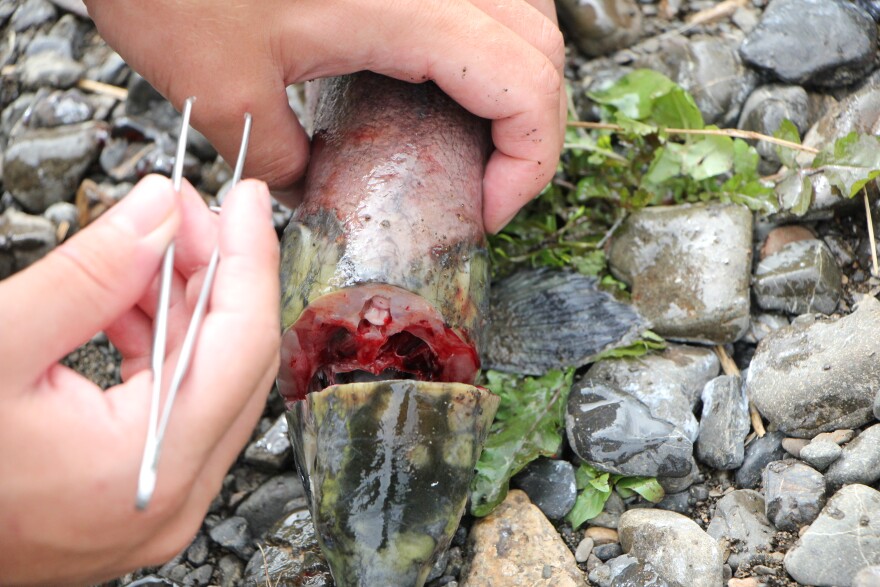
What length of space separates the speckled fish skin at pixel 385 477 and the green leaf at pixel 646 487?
0.88 metres

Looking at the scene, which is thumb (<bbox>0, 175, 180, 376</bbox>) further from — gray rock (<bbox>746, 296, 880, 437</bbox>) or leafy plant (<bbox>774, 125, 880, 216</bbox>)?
leafy plant (<bbox>774, 125, 880, 216</bbox>)

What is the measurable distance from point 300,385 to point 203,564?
938 mm

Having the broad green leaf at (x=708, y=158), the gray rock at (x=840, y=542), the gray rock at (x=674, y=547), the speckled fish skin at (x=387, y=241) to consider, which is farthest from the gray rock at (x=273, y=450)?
the broad green leaf at (x=708, y=158)

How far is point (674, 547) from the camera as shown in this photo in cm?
302

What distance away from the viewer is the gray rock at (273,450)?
373 cm

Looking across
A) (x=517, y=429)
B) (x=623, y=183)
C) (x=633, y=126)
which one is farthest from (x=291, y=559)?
(x=633, y=126)

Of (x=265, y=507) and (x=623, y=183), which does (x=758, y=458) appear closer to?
(x=623, y=183)

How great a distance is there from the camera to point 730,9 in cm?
513

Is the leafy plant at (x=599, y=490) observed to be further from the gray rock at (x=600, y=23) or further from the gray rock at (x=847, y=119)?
the gray rock at (x=600, y=23)

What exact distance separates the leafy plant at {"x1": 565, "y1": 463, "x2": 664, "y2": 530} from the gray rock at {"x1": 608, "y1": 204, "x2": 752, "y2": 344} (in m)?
0.81

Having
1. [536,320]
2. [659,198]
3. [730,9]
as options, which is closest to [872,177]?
[659,198]

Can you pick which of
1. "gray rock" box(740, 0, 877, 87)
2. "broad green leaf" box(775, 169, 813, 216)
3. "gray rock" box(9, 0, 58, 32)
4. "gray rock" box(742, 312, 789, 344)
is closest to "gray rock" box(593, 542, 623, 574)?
"gray rock" box(742, 312, 789, 344)

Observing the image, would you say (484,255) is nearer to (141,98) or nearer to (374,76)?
(374,76)

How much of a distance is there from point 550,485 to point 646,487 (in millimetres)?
377
